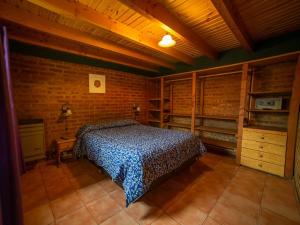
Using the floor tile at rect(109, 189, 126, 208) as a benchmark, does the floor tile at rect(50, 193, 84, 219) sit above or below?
above

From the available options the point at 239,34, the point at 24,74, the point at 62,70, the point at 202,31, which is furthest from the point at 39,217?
the point at 239,34

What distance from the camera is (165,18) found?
72.1 inches

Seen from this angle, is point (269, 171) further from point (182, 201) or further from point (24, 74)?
point (24, 74)

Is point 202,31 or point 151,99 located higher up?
point 202,31

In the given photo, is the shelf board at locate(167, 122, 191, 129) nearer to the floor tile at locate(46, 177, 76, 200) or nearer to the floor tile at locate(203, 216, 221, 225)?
the floor tile at locate(203, 216, 221, 225)

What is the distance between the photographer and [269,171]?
2.48m

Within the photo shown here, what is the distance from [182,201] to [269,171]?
5.99 ft

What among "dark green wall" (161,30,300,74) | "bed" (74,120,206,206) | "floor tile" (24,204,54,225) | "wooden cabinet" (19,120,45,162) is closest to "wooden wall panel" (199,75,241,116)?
"dark green wall" (161,30,300,74)

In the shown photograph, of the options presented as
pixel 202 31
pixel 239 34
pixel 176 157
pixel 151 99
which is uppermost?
pixel 202 31

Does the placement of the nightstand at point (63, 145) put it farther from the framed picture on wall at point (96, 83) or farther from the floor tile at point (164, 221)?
the floor tile at point (164, 221)

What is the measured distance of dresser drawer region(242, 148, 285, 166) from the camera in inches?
93.6

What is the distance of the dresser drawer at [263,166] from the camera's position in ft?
7.82

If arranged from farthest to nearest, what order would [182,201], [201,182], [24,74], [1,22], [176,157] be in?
1. [24,74]
2. [201,182]
3. [176,157]
4. [1,22]
5. [182,201]

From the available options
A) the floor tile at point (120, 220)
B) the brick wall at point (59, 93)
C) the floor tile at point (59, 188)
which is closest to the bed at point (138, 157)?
the floor tile at point (120, 220)
